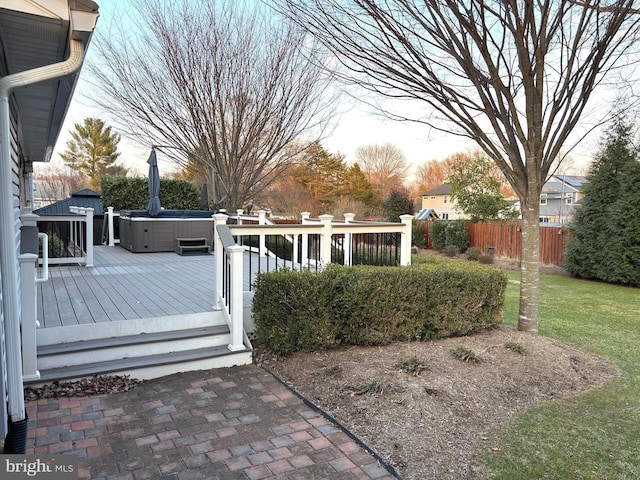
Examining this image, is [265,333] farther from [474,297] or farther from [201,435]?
[474,297]

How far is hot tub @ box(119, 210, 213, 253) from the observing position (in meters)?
10.4

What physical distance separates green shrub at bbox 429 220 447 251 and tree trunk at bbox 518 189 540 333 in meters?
14.5

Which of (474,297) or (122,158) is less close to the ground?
(122,158)

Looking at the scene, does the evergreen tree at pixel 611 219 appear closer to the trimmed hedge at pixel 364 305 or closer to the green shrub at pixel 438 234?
the green shrub at pixel 438 234

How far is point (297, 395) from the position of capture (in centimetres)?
359

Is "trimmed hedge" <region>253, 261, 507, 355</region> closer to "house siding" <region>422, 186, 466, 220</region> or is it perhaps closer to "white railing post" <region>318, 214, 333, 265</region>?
"white railing post" <region>318, 214, 333, 265</region>

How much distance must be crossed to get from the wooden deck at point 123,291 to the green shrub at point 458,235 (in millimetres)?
12724

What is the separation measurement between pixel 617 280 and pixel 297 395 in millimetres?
12018

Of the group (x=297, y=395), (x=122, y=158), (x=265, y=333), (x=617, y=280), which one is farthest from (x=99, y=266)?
(x=122, y=158)

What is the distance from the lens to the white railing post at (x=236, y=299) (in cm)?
428

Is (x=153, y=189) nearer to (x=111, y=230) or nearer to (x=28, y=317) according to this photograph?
(x=111, y=230)

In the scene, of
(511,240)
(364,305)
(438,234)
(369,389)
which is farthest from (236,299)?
(438,234)

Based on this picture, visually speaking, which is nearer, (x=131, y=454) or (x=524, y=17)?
(x=131, y=454)

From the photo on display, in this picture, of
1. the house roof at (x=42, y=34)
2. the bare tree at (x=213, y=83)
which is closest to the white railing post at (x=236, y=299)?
the house roof at (x=42, y=34)
